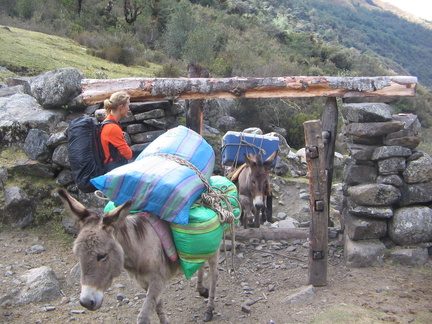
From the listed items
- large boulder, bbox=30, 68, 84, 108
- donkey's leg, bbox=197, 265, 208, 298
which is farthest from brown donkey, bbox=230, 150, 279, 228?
large boulder, bbox=30, 68, 84, 108

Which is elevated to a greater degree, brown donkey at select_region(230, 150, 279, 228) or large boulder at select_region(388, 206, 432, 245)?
large boulder at select_region(388, 206, 432, 245)

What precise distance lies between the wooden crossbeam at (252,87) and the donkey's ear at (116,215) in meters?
4.01

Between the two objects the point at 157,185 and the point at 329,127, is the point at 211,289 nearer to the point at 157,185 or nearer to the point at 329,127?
the point at 157,185

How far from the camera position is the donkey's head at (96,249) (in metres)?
2.97

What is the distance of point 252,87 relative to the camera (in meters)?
6.77

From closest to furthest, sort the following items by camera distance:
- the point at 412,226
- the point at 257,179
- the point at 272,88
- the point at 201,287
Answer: the point at 201,287 < the point at 412,226 < the point at 272,88 < the point at 257,179

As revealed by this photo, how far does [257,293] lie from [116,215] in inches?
125

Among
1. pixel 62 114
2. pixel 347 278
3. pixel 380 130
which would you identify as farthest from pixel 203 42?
pixel 347 278

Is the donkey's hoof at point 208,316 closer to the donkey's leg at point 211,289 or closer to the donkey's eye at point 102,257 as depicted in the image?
the donkey's leg at point 211,289

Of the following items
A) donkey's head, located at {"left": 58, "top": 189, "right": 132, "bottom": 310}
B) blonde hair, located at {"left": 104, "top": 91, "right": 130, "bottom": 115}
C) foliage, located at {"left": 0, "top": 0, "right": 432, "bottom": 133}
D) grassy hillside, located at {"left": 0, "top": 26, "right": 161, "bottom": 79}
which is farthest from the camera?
foliage, located at {"left": 0, "top": 0, "right": 432, "bottom": 133}

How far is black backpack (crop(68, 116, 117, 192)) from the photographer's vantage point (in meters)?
5.11

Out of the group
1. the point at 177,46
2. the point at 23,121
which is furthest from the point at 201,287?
the point at 177,46

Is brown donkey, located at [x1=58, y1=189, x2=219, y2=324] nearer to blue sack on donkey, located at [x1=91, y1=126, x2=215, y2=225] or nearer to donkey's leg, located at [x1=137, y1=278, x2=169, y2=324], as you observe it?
donkey's leg, located at [x1=137, y1=278, x2=169, y2=324]

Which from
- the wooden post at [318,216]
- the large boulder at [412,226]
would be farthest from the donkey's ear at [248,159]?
the large boulder at [412,226]
